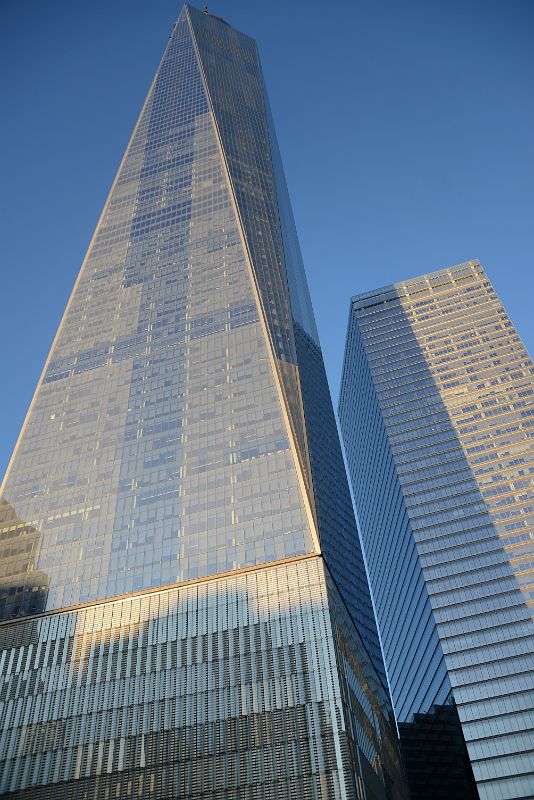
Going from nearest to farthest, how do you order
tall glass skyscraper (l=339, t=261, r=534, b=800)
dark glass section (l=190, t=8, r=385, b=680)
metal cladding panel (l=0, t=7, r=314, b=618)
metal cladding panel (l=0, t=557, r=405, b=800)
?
metal cladding panel (l=0, t=557, r=405, b=800), metal cladding panel (l=0, t=7, r=314, b=618), dark glass section (l=190, t=8, r=385, b=680), tall glass skyscraper (l=339, t=261, r=534, b=800)

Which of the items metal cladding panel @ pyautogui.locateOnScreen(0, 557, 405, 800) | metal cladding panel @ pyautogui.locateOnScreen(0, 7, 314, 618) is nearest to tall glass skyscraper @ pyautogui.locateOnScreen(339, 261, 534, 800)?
metal cladding panel @ pyautogui.locateOnScreen(0, 557, 405, 800)

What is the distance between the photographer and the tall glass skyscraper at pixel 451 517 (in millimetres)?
111062

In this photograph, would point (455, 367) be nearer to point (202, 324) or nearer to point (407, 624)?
point (407, 624)

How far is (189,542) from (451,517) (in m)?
62.5

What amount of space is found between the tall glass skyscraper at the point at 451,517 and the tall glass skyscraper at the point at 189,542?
24.5 metres

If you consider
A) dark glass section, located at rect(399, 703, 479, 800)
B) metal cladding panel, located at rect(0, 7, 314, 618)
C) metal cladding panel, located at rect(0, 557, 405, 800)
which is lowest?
metal cladding panel, located at rect(0, 557, 405, 800)

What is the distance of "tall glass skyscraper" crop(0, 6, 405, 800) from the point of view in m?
64.7

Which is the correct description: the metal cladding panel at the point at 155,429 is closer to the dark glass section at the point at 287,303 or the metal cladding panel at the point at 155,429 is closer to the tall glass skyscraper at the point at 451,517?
the dark glass section at the point at 287,303

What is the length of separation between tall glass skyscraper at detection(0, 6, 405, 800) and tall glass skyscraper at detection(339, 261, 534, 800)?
2454 cm

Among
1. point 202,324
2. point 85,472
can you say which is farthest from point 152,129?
point 85,472

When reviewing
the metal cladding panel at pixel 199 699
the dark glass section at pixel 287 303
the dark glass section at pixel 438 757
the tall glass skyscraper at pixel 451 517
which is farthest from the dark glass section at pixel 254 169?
the dark glass section at pixel 438 757

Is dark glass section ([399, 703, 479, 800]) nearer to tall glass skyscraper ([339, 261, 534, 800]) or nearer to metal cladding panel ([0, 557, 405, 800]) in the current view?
tall glass skyscraper ([339, 261, 534, 800])

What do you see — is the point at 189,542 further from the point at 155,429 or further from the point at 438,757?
the point at 438,757

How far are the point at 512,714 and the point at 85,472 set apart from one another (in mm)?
67663
